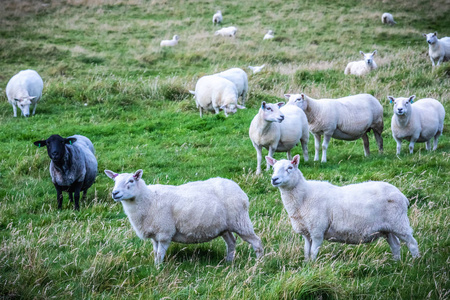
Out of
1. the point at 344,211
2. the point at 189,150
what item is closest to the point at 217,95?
the point at 189,150

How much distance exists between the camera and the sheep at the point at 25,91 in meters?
15.4

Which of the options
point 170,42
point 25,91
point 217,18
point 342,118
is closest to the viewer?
point 342,118

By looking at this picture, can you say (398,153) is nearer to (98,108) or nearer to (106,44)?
(98,108)

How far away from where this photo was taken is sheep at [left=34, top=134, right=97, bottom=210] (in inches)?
343

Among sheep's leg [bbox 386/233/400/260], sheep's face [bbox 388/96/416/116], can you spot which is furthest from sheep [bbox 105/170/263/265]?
sheep's face [bbox 388/96/416/116]

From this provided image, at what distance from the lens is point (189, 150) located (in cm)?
1155

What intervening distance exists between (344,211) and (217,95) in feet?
30.5

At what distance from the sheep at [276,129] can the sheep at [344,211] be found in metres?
3.85

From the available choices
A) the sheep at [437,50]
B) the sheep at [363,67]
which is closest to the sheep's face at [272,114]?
the sheep at [363,67]

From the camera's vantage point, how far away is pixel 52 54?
2300cm

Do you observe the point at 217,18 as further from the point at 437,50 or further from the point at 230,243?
the point at 230,243

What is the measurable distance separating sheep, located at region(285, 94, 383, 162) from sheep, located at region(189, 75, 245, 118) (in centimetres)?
312

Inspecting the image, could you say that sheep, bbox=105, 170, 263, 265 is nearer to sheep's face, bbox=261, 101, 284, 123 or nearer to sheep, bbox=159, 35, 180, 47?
sheep's face, bbox=261, 101, 284, 123

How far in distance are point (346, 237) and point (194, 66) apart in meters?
17.3
